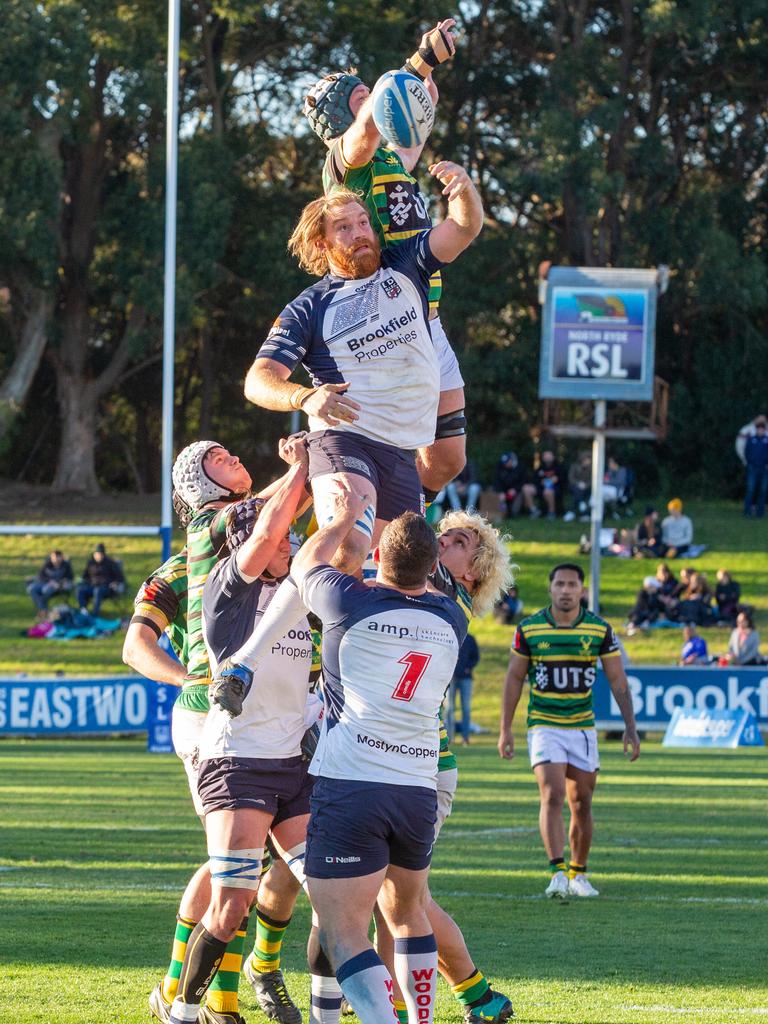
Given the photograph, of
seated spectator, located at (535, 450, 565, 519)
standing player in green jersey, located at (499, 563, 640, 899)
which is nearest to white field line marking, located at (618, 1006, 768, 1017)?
standing player in green jersey, located at (499, 563, 640, 899)

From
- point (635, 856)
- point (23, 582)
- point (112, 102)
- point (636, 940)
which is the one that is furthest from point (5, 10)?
point (636, 940)

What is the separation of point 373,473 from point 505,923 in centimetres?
339

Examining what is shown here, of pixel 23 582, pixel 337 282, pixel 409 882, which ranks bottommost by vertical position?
pixel 23 582

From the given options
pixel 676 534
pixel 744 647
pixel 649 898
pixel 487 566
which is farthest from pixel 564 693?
pixel 676 534

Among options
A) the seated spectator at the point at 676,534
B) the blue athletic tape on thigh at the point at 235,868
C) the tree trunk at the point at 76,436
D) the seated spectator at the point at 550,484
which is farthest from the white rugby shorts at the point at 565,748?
the tree trunk at the point at 76,436

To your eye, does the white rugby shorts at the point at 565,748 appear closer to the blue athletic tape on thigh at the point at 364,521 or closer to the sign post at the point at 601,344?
the blue athletic tape on thigh at the point at 364,521

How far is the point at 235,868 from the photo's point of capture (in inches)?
247

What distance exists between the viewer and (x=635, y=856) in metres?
11.8

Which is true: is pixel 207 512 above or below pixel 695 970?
above

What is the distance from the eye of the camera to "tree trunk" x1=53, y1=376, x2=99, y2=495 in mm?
43625

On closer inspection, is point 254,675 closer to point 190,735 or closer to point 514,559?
point 190,735

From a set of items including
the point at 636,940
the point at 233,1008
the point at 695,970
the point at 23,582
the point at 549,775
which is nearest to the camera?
the point at 233,1008

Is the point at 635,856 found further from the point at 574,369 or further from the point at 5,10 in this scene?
the point at 5,10

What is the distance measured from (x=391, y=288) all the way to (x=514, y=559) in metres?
28.8
